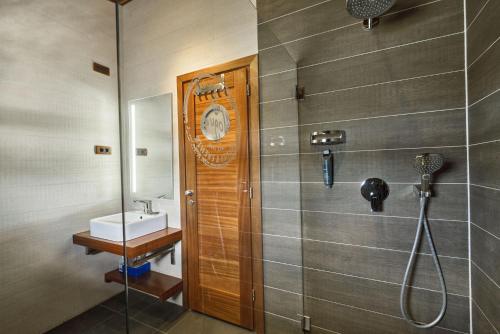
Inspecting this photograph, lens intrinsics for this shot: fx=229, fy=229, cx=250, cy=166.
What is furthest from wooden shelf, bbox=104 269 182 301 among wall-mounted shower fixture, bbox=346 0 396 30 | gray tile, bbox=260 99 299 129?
wall-mounted shower fixture, bbox=346 0 396 30

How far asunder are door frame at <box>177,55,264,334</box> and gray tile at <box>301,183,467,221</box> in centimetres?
34

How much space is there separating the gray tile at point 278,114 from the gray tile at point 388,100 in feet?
0.23

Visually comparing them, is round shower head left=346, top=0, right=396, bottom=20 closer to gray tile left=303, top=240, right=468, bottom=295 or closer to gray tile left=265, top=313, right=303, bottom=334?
gray tile left=303, top=240, right=468, bottom=295

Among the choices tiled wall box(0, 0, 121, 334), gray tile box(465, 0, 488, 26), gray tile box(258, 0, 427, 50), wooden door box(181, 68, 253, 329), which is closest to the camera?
tiled wall box(0, 0, 121, 334)

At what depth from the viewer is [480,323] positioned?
40.4 inches

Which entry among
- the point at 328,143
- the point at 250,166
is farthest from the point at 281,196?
the point at 328,143

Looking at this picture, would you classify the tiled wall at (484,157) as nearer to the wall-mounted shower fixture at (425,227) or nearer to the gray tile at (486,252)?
the gray tile at (486,252)

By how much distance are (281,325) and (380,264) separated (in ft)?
2.40

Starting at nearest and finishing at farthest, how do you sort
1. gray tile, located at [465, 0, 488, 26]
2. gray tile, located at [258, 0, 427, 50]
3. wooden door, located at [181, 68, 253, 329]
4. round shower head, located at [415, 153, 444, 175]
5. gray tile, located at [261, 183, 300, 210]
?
gray tile, located at [465, 0, 488, 26], round shower head, located at [415, 153, 444, 175], wooden door, located at [181, 68, 253, 329], gray tile, located at [258, 0, 427, 50], gray tile, located at [261, 183, 300, 210]

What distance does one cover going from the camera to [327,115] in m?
1.39

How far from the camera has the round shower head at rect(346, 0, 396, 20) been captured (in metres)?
1.08

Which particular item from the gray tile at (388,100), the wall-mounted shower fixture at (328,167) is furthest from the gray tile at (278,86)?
the wall-mounted shower fixture at (328,167)

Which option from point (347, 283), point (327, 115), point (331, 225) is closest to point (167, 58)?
point (327, 115)

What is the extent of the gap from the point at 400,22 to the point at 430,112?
1.66 feet
